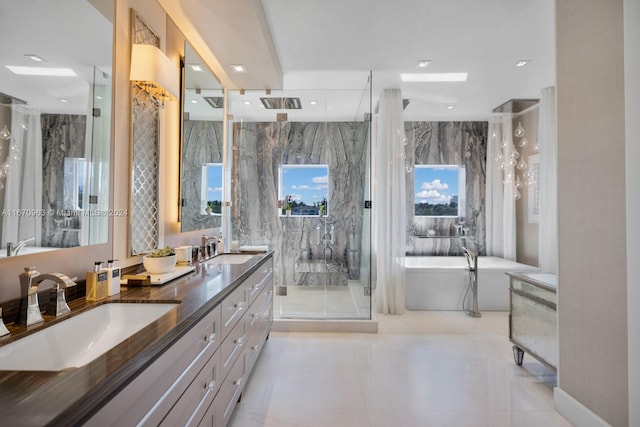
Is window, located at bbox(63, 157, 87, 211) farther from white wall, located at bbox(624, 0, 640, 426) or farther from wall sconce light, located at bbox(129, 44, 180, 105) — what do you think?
white wall, located at bbox(624, 0, 640, 426)

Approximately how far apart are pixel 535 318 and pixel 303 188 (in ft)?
9.02

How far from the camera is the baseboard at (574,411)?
1.93 meters

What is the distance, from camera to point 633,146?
1656 mm

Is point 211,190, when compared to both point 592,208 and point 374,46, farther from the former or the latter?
point 592,208

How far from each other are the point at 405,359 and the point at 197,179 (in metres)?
2.52

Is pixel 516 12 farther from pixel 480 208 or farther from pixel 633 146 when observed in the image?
pixel 480 208

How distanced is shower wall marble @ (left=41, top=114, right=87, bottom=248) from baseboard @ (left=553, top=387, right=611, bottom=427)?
3.01m

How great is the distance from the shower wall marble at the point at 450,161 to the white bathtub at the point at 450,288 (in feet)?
3.72

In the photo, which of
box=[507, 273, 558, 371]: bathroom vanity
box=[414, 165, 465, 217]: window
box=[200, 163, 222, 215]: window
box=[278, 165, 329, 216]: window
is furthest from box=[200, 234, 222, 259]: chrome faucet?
box=[414, 165, 465, 217]: window

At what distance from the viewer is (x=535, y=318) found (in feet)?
8.56

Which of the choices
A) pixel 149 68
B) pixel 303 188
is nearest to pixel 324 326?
pixel 303 188

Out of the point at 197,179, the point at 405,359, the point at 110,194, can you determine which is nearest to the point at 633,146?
the point at 405,359

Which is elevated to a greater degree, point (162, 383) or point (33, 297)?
point (33, 297)

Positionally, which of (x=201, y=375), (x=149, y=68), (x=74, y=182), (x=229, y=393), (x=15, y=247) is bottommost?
(x=229, y=393)
